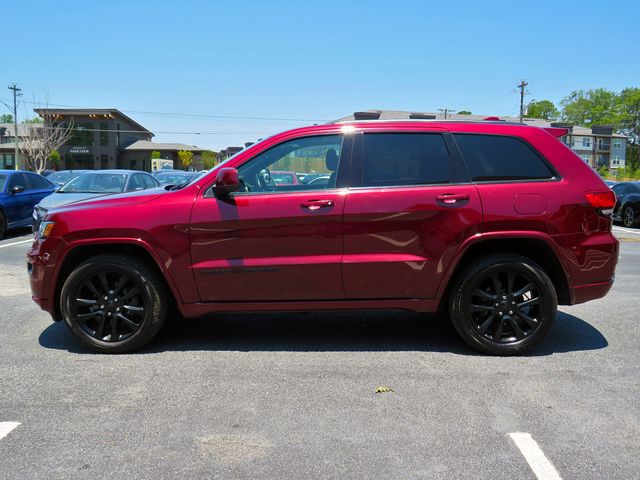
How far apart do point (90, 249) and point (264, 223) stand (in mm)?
1471

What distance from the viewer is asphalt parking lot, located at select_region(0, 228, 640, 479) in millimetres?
2754

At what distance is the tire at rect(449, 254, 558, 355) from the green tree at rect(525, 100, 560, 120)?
4815 inches

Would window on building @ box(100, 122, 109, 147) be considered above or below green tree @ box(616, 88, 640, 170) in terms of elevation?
below

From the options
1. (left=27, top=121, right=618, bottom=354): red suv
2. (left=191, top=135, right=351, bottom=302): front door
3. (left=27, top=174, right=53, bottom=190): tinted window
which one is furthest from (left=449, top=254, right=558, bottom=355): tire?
(left=27, top=174, right=53, bottom=190): tinted window

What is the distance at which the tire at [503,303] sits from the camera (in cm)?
423

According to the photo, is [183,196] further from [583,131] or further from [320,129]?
[583,131]

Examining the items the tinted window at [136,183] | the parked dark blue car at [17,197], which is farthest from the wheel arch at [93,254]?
the parked dark blue car at [17,197]

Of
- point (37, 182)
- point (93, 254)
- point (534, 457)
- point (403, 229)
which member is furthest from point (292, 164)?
point (37, 182)

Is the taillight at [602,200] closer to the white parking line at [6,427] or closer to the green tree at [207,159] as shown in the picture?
the white parking line at [6,427]

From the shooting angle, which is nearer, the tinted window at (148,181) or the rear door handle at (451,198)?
the rear door handle at (451,198)

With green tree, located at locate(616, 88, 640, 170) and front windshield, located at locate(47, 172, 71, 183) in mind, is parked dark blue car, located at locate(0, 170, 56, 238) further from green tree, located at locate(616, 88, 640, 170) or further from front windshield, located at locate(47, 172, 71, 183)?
green tree, located at locate(616, 88, 640, 170)

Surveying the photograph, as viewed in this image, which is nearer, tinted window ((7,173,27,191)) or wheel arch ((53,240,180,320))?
wheel arch ((53,240,180,320))

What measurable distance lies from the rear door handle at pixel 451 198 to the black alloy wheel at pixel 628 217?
15.0 m

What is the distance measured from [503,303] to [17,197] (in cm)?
1177
